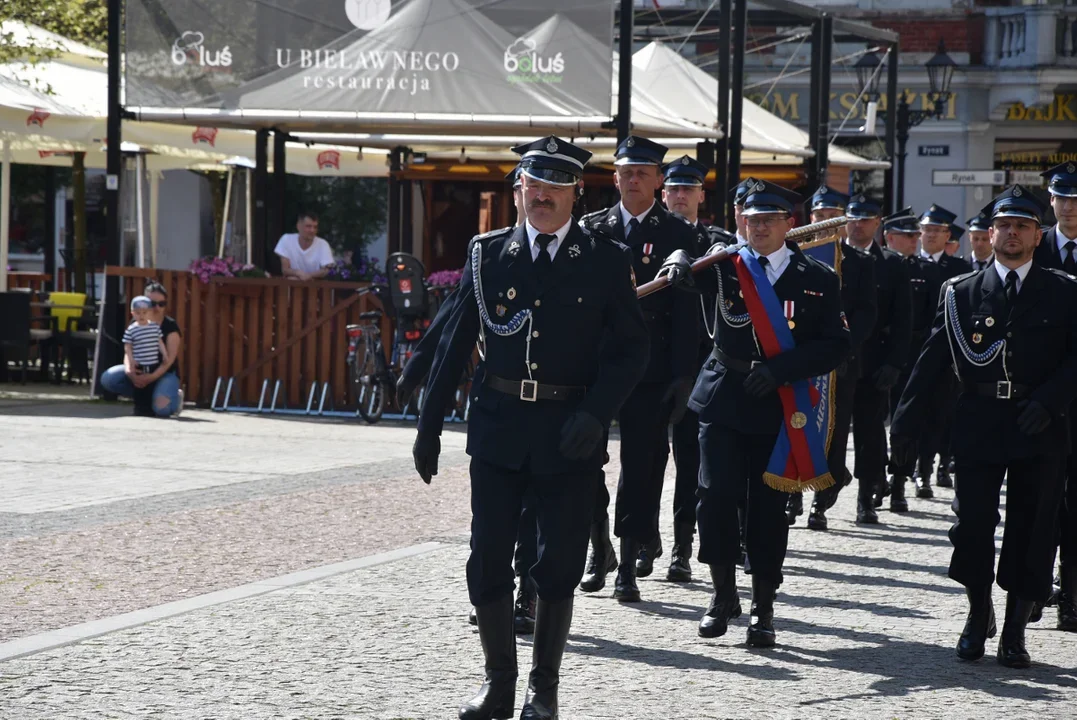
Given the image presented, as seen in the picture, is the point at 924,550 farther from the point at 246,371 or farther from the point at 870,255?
the point at 246,371

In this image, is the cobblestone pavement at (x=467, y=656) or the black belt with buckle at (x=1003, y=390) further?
the black belt with buckle at (x=1003, y=390)

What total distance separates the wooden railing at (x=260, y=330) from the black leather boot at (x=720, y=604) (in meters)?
10.3

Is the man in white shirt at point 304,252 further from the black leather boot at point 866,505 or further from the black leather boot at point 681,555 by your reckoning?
the black leather boot at point 681,555

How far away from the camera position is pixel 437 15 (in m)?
17.3

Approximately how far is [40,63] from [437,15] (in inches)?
220

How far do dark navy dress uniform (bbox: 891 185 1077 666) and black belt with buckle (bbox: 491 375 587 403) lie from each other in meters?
1.99

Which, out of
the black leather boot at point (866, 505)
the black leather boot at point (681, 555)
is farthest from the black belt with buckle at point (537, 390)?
the black leather boot at point (866, 505)

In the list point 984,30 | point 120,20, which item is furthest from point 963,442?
point 984,30

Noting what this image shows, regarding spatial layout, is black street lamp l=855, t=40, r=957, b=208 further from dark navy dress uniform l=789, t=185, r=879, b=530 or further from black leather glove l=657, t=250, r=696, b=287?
black leather glove l=657, t=250, r=696, b=287

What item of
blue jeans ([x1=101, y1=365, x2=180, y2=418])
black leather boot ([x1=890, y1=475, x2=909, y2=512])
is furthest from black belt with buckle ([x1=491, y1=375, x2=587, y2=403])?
blue jeans ([x1=101, y1=365, x2=180, y2=418])

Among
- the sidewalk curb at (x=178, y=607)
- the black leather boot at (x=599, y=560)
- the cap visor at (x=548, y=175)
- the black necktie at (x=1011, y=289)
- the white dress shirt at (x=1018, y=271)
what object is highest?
the cap visor at (x=548, y=175)

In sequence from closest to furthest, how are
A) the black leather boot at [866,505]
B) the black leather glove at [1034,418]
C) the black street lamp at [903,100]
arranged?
the black leather glove at [1034,418], the black leather boot at [866,505], the black street lamp at [903,100]

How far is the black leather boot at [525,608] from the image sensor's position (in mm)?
7371

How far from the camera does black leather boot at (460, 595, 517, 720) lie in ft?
18.9
